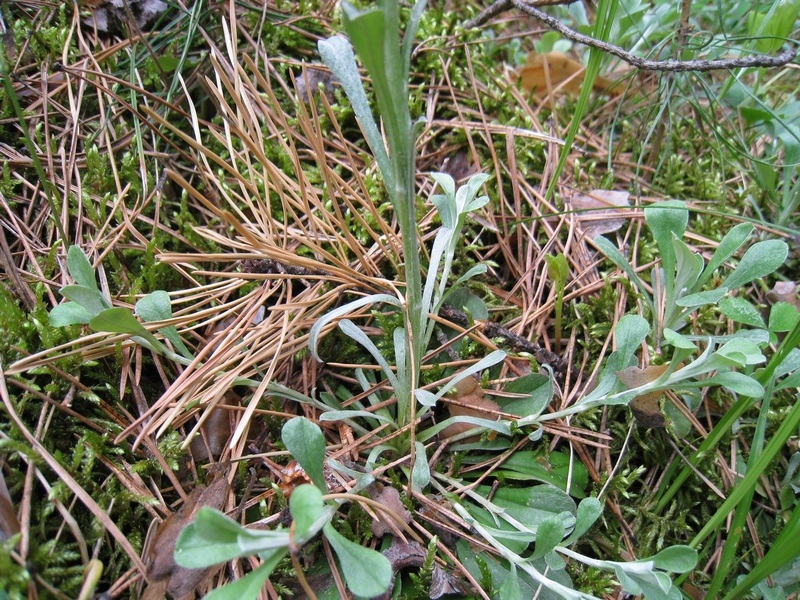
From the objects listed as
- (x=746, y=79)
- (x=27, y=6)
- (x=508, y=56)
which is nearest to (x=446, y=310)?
(x=508, y=56)

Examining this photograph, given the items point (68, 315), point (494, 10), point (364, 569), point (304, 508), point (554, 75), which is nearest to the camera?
point (304, 508)

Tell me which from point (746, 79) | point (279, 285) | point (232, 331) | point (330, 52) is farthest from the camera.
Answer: point (746, 79)

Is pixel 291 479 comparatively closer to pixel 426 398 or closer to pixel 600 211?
pixel 426 398

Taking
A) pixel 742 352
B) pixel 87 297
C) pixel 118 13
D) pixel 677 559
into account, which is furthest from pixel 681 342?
pixel 118 13

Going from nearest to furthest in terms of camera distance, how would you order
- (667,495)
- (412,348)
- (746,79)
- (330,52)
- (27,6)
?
1. (330,52)
2. (412,348)
3. (667,495)
4. (27,6)
5. (746,79)

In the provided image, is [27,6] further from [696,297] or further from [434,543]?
[696,297]

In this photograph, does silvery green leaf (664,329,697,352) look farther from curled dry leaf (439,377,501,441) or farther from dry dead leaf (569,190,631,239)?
dry dead leaf (569,190,631,239)

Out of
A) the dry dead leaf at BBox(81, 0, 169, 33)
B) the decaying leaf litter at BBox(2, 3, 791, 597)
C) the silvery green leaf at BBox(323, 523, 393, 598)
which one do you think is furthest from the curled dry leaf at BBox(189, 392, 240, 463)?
the dry dead leaf at BBox(81, 0, 169, 33)

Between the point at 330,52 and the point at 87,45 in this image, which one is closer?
the point at 330,52
